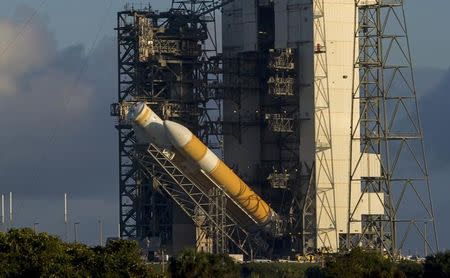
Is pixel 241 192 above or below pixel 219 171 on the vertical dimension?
below

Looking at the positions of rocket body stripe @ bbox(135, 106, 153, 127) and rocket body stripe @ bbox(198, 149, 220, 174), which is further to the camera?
rocket body stripe @ bbox(198, 149, 220, 174)

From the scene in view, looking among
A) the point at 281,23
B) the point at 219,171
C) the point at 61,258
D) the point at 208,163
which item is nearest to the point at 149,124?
the point at 208,163

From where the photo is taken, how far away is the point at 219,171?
602 feet

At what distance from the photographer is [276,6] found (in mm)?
192000

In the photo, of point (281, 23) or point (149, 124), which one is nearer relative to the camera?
point (149, 124)

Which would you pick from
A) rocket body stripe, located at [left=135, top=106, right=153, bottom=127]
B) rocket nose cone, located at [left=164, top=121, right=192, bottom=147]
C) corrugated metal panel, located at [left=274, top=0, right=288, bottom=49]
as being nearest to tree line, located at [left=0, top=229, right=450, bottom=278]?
rocket nose cone, located at [left=164, top=121, right=192, bottom=147]

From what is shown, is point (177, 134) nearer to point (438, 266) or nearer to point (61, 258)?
point (438, 266)

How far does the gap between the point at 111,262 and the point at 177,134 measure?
38.4 meters

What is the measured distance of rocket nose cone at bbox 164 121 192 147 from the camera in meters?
181

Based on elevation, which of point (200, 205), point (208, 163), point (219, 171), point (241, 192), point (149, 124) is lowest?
point (200, 205)

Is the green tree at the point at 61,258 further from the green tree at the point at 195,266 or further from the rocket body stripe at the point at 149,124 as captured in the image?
the rocket body stripe at the point at 149,124

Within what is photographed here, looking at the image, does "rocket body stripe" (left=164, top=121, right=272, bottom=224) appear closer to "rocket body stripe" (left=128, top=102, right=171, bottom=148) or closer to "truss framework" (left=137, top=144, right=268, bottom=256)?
"rocket body stripe" (left=128, top=102, right=171, bottom=148)

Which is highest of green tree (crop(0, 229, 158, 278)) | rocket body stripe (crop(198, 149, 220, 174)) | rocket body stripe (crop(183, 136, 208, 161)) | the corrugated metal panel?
the corrugated metal panel

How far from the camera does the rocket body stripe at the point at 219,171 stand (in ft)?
595
